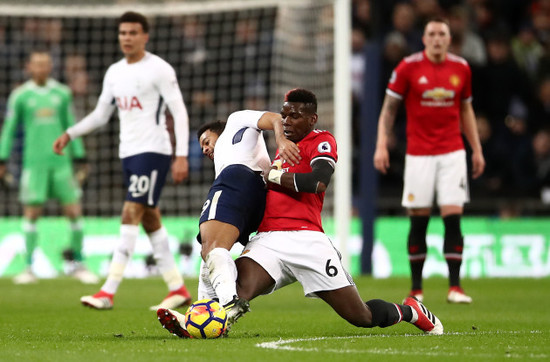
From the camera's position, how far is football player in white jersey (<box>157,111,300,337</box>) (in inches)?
224

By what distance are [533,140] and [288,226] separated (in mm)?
10429

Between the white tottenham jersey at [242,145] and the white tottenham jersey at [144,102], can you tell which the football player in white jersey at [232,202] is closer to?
the white tottenham jersey at [242,145]

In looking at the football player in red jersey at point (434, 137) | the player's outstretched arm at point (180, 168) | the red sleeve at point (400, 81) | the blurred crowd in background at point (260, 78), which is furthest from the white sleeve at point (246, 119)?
the blurred crowd in background at point (260, 78)

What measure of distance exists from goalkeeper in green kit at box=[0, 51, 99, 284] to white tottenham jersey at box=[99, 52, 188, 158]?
12.5 ft

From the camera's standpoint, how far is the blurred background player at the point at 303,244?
590 centimetres

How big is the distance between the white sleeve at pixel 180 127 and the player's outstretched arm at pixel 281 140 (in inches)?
97.3

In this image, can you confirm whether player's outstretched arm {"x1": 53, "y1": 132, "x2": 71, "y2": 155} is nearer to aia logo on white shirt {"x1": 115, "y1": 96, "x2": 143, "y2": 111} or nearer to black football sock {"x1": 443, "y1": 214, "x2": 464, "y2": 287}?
aia logo on white shirt {"x1": 115, "y1": 96, "x2": 143, "y2": 111}

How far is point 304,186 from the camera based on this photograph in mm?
5840

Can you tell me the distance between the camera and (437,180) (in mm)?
9359

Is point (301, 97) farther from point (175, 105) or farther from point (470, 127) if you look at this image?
point (470, 127)

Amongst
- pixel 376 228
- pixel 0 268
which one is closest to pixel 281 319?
pixel 376 228

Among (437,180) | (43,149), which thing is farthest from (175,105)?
(43,149)

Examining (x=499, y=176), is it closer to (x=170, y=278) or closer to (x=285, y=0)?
(x=285, y=0)

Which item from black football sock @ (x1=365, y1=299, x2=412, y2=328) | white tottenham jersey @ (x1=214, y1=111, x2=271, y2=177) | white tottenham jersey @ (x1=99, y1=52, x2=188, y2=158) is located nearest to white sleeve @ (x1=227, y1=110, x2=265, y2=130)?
white tottenham jersey @ (x1=214, y1=111, x2=271, y2=177)
